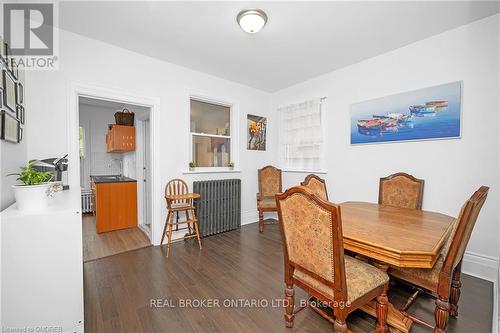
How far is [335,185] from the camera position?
3449 mm

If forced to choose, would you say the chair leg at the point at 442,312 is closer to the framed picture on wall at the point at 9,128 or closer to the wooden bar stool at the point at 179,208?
the wooden bar stool at the point at 179,208

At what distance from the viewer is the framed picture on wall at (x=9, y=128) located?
4.93ft

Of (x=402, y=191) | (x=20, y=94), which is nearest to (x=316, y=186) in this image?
(x=402, y=191)

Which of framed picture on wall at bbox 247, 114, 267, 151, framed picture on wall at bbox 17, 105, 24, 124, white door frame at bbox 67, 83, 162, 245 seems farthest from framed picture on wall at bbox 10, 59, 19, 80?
framed picture on wall at bbox 247, 114, 267, 151

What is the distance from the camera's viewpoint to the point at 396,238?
4.54 feet

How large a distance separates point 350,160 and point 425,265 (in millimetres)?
2243

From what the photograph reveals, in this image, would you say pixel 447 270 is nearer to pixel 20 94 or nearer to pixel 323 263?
pixel 323 263

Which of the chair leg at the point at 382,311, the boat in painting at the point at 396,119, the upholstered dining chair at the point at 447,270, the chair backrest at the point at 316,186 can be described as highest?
the boat in painting at the point at 396,119

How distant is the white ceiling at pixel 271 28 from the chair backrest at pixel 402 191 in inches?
65.0

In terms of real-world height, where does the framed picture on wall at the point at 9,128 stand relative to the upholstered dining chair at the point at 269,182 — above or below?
above

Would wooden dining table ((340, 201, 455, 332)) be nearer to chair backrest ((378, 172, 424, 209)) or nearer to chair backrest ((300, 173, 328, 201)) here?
chair backrest ((378, 172, 424, 209))

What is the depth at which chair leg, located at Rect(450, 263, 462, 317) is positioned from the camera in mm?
1615

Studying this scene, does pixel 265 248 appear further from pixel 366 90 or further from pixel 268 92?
pixel 268 92

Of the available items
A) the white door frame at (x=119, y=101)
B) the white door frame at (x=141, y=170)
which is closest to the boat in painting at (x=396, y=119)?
the white door frame at (x=119, y=101)
